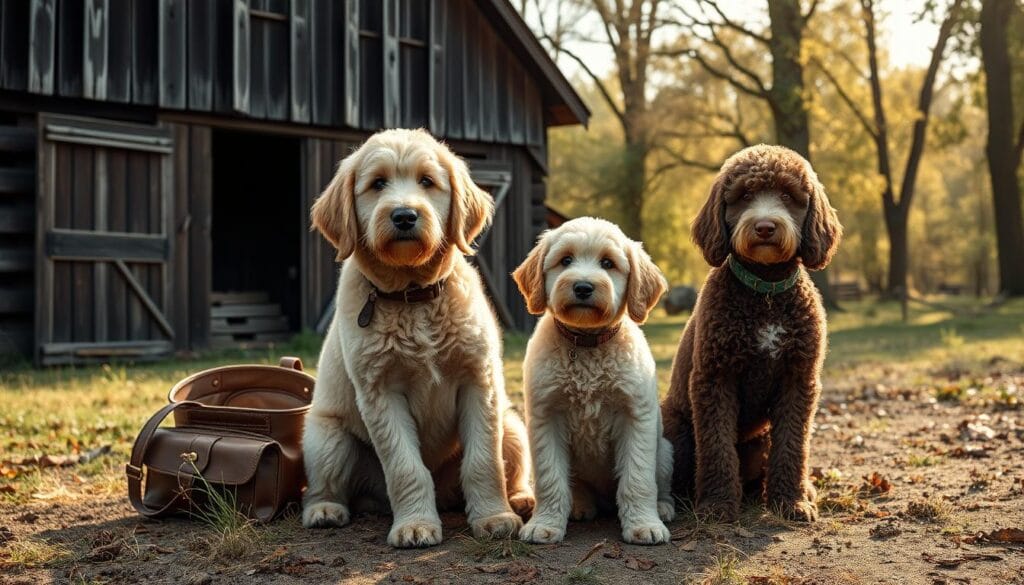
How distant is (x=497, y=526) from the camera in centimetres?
430

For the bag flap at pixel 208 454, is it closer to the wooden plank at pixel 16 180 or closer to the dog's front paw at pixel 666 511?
the dog's front paw at pixel 666 511

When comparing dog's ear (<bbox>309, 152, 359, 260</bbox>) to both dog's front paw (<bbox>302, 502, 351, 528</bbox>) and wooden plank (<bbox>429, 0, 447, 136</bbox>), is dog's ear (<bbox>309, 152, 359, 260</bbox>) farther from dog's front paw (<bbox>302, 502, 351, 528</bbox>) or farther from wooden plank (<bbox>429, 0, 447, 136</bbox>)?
wooden plank (<bbox>429, 0, 447, 136</bbox>)

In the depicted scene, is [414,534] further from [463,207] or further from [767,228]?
[767,228]

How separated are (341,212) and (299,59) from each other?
9.85m

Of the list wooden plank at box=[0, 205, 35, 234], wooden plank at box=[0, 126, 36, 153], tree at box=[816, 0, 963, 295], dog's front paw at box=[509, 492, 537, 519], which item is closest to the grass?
wooden plank at box=[0, 205, 35, 234]

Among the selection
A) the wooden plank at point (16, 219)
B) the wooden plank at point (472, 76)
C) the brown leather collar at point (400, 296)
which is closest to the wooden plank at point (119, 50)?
the wooden plank at point (16, 219)

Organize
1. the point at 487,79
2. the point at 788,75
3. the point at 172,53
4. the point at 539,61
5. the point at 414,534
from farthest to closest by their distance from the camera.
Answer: the point at 788,75
the point at 487,79
the point at 539,61
the point at 172,53
the point at 414,534

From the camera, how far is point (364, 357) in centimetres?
430

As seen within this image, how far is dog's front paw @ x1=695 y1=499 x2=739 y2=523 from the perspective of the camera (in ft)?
14.7

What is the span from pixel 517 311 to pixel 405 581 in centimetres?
1277

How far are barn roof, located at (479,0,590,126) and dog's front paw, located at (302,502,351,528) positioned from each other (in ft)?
37.6

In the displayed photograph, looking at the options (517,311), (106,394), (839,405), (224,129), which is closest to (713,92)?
(517,311)

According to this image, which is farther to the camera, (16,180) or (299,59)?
(299,59)

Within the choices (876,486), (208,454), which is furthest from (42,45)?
(876,486)
